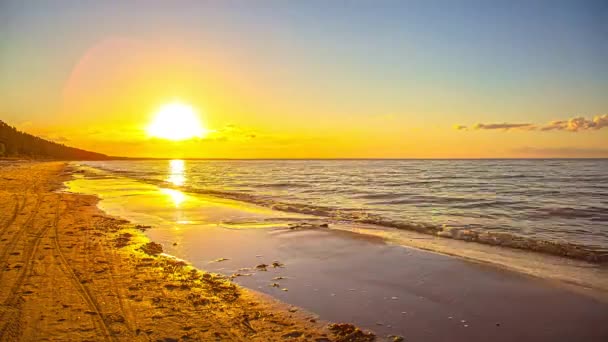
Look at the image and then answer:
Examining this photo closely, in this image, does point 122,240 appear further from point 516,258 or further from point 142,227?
point 516,258

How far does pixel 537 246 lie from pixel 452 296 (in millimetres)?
6717

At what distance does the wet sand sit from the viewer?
5754mm

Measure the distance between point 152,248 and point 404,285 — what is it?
277 inches

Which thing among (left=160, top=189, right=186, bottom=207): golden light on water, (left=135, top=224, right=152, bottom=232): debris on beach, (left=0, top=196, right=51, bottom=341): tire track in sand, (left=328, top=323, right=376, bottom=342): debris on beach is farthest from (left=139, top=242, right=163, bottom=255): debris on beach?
(left=160, top=189, right=186, bottom=207): golden light on water

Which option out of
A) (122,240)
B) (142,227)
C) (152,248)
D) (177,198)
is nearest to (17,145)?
(177,198)

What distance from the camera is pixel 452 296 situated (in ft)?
23.2

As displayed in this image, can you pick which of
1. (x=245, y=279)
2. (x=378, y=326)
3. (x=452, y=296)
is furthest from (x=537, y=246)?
(x=245, y=279)

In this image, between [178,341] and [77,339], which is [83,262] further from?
[178,341]

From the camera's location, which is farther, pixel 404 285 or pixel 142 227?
pixel 142 227

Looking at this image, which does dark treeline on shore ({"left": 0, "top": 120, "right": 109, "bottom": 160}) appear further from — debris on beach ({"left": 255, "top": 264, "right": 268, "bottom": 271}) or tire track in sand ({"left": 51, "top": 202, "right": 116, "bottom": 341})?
debris on beach ({"left": 255, "top": 264, "right": 268, "bottom": 271})

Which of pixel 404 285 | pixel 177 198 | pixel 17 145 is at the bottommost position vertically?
pixel 177 198

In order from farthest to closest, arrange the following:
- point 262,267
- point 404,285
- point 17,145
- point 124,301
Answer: point 17,145, point 262,267, point 404,285, point 124,301

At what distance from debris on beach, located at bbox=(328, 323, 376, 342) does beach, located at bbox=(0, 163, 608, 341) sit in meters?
0.17

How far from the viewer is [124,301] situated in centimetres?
626
